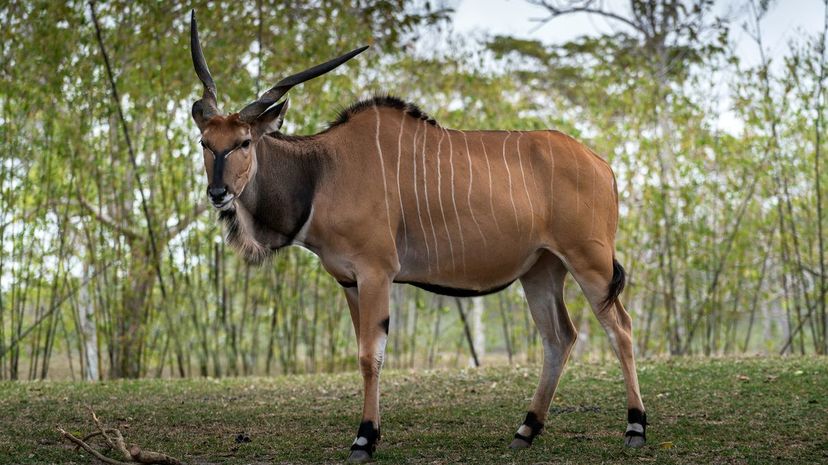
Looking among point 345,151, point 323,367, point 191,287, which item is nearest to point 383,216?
point 345,151

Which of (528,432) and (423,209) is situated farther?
(423,209)

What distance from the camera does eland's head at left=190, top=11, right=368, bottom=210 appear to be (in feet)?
15.5

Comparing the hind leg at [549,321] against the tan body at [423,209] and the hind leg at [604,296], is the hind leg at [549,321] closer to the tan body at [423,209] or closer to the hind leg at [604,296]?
the tan body at [423,209]

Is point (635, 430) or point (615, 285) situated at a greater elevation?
point (615, 285)

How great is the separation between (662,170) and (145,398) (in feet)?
20.2

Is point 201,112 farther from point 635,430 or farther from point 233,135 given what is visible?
point 635,430

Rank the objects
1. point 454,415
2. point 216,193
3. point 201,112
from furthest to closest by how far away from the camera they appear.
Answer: point 454,415, point 201,112, point 216,193

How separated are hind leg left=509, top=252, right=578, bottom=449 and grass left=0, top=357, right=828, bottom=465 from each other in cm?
26

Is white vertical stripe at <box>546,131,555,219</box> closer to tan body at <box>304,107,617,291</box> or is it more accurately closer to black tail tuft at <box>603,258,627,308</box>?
tan body at <box>304,107,617,291</box>

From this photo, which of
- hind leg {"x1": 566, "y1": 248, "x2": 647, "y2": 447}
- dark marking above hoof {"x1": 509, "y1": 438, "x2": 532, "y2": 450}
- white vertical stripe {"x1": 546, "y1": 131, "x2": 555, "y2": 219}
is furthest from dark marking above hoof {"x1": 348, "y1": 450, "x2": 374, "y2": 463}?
white vertical stripe {"x1": 546, "y1": 131, "x2": 555, "y2": 219}

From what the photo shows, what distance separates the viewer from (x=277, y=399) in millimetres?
6871

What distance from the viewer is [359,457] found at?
4.55 m

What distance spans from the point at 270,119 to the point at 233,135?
0.26 m

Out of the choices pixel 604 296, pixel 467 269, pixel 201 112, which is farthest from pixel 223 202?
pixel 604 296
